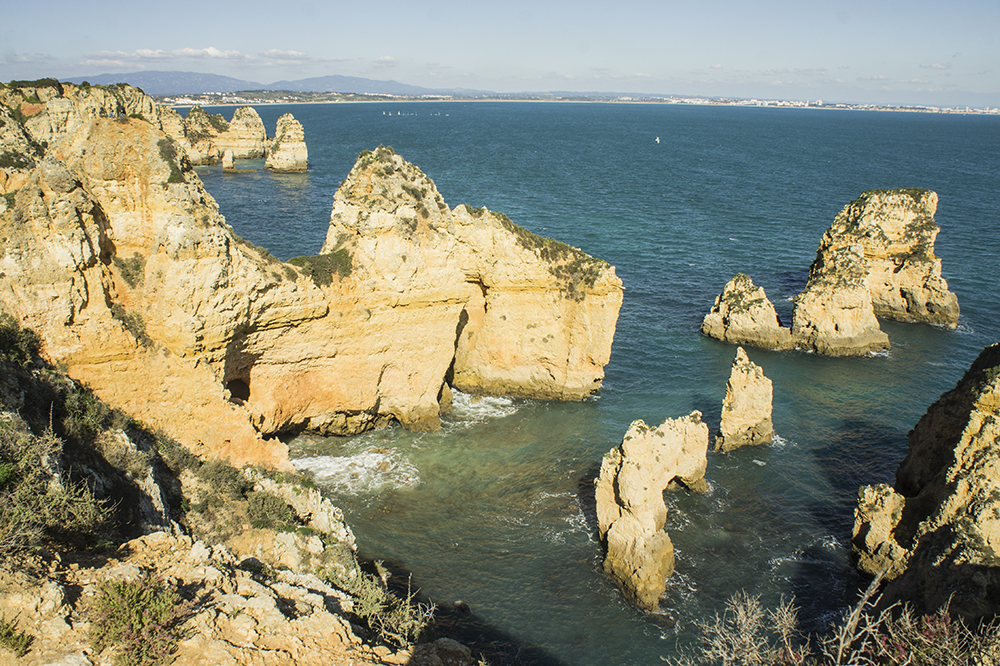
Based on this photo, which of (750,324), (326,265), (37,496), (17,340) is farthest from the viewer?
(750,324)

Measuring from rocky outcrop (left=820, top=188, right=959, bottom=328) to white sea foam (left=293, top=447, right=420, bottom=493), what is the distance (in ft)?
117

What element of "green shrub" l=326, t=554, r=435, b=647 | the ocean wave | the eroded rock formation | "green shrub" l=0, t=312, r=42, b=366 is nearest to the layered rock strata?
"green shrub" l=0, t=312, r=42, b=366

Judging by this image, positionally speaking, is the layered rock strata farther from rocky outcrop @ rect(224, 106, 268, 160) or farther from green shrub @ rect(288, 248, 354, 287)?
rocky outcrop @ rect(224, 106, 268, 160)

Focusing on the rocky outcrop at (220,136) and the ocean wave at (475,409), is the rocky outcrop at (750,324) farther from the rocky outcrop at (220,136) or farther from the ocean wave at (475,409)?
the rocky outcrop at (220,136)

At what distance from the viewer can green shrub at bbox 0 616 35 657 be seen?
9.36 m

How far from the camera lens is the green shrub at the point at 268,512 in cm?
1644

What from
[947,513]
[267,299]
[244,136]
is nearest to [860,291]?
[947,513]

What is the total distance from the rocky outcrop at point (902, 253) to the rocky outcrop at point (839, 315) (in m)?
5.41

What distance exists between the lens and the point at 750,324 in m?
40.8

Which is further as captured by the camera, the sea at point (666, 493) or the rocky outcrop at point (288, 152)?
the rocky outcrop at point (288, 152)

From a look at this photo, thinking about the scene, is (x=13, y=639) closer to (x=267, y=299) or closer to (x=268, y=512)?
(x=268, y=512)

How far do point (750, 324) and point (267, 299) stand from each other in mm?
30635

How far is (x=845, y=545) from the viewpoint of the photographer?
22344mm

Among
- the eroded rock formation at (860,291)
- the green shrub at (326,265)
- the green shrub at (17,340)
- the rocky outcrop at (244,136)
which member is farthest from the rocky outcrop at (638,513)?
the rocky outcrop at (244,136)
